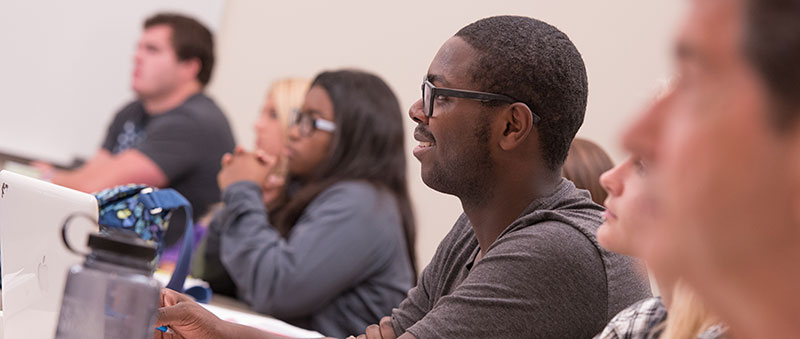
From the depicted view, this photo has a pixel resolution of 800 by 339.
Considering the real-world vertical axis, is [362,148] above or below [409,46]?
below

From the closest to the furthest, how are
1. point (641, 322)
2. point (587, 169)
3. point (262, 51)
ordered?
point (641, 322) < point (587, 169) < point (262, 51)

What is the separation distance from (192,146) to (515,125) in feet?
7.08

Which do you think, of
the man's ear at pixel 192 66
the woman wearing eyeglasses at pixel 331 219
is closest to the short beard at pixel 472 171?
the woman wearing eyeglasses at pixel 331 219

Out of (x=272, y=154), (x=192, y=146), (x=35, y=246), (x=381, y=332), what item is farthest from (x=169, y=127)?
(x=35, y=246)

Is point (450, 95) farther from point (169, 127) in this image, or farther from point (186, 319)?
point (169, 127)

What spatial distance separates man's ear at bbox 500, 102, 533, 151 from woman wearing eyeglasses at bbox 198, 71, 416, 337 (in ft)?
3.72

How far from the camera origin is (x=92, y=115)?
4027 mm

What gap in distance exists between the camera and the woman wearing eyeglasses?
237 cm

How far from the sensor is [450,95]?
1316 mm

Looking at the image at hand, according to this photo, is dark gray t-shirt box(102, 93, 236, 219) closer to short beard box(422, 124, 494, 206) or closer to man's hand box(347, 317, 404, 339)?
man's hand box(347, 317, 404, 339)

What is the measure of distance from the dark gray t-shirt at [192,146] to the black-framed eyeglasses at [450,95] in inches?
79.1

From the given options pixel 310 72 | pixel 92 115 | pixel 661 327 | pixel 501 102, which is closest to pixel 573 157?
pixel 501 102

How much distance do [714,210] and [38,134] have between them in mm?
3927

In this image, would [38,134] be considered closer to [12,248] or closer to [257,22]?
[257,22]
